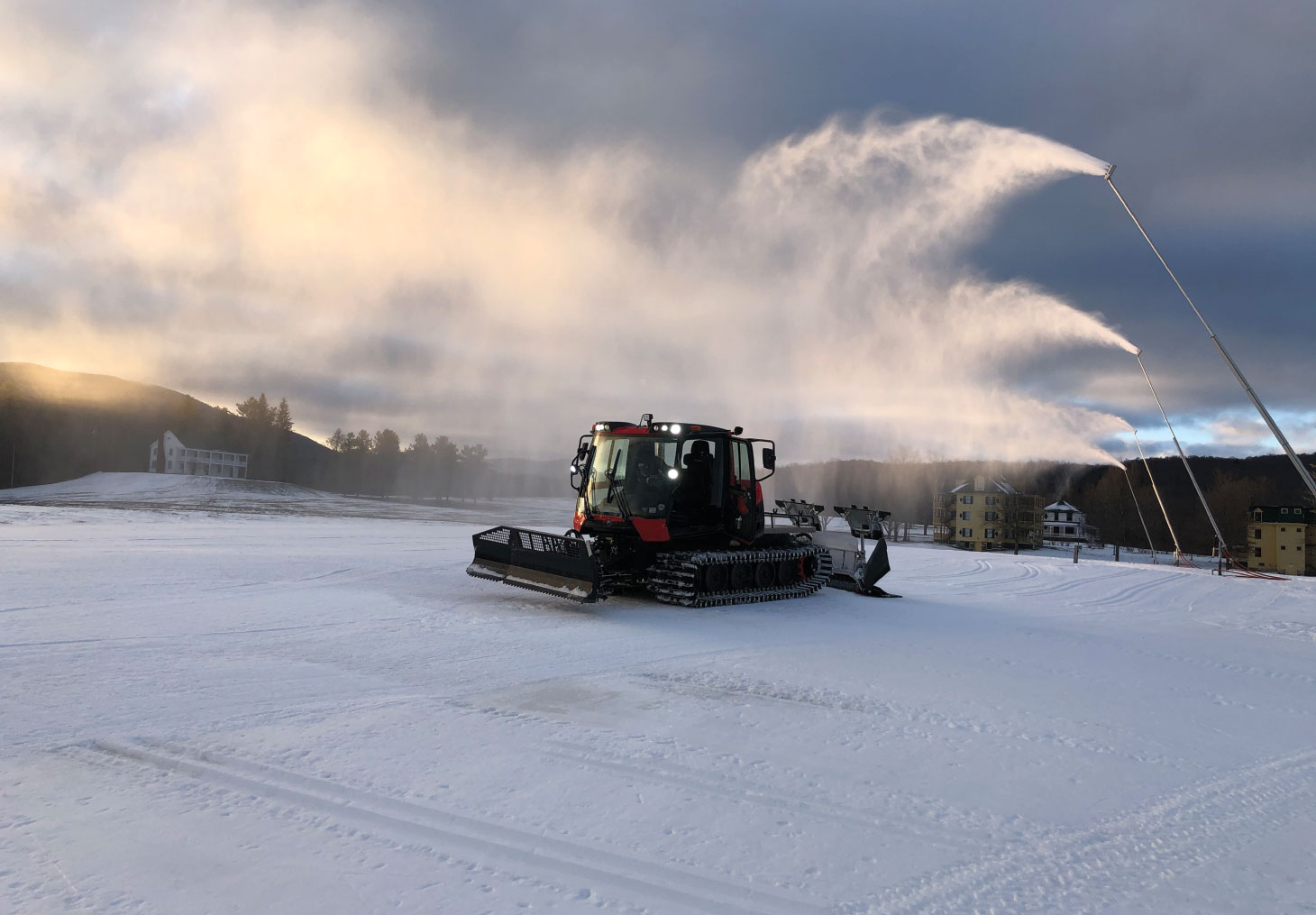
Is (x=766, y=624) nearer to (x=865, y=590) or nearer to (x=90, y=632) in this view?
(x=865, y=590)

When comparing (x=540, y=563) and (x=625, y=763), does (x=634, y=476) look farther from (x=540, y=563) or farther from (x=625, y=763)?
(x=625, y=763)

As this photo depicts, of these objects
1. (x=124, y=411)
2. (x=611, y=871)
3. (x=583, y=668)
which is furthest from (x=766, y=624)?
(x=124, y=411)

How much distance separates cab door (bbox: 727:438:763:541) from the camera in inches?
576

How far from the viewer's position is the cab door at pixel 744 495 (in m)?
14.6

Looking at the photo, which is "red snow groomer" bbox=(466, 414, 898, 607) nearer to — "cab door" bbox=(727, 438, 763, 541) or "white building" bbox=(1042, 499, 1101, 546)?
"cab door" bbox=(727, 438, 763, 541)

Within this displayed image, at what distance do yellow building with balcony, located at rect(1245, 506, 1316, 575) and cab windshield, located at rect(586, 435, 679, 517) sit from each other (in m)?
56.6

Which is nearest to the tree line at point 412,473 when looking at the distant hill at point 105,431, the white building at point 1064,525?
the distant hill at point 105,431

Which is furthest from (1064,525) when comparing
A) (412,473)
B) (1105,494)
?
(412,473)

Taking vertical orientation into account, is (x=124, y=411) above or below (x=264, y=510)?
above

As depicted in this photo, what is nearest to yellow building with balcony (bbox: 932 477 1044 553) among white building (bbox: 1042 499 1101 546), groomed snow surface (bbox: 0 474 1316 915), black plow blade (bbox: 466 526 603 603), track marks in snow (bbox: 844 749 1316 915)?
white building (bbox: 1042 499 1101 546)

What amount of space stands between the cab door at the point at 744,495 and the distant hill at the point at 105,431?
8318 centimetres

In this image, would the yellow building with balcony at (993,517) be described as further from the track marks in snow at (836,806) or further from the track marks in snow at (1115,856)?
the track marks in snow at (836,806)

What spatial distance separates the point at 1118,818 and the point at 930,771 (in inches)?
44.3

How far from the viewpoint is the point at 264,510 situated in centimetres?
4225
